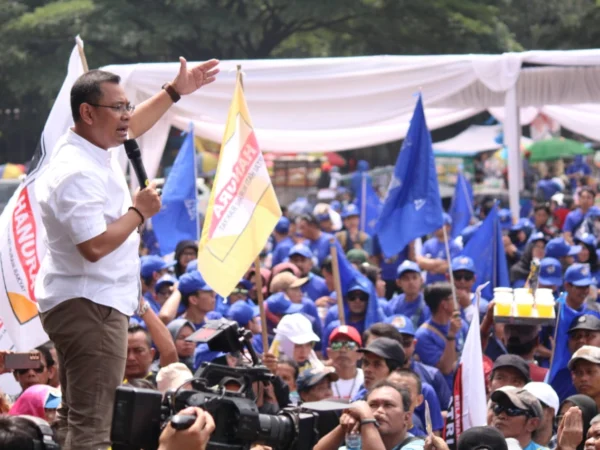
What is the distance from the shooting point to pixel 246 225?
691 centimetres

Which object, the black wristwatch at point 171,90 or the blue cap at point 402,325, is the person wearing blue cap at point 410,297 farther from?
the black wristwatch at point 171,90

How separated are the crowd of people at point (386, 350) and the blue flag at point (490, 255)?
139mm

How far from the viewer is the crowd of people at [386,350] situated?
231 inches

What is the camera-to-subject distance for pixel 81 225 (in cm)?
416

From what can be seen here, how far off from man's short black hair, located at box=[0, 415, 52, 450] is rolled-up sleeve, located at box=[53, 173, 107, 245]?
1.02m

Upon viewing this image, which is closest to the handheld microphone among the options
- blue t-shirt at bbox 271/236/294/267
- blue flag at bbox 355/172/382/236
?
blue t-shirt at bbox 271/236/294/267

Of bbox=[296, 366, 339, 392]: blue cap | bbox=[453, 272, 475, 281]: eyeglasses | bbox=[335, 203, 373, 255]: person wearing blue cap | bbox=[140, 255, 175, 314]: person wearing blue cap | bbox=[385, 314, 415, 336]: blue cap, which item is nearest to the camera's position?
bbox=[296, 366, 339, 392]: blue cap

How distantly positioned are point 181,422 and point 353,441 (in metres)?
2.14

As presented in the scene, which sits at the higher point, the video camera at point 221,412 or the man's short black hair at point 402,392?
the video camera at point 221,412

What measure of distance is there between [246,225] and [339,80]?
6.34 meters

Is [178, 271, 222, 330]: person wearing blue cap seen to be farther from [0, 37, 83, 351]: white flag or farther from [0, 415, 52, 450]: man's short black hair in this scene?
[0, 415, 52, 450]: man's short black hair

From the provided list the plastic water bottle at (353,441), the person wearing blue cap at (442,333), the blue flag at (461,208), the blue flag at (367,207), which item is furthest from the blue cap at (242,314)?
the blue flag at (367,207)

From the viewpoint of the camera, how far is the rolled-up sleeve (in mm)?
4164

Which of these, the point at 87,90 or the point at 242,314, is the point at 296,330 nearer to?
the point at 242,314
